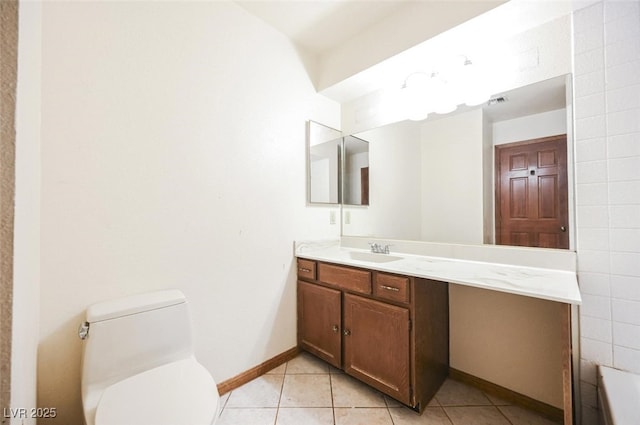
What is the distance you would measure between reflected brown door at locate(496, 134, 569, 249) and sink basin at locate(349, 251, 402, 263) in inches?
26.2

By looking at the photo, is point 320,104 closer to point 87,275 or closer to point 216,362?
point 87,275

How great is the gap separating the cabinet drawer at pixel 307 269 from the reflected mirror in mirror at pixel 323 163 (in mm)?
502

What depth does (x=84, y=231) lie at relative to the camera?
111 cm

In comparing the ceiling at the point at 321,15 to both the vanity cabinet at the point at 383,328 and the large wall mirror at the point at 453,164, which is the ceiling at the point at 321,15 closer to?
the large wall mirror at the point at 453,164

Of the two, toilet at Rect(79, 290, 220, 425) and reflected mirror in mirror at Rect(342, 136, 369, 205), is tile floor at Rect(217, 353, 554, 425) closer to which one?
toilet at Rect(79, 290, 220, 425)

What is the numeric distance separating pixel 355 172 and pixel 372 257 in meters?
0.79

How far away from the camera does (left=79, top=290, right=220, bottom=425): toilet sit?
2.86 ft

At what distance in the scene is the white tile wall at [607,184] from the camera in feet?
3.65

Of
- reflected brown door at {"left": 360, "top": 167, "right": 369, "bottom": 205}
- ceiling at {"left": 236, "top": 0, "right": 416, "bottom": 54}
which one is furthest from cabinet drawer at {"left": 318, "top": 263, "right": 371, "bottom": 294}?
ceiling at {"left": 236, "top": 0, "right": 416, "bottom": 54}

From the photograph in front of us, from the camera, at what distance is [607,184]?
46.0 inches

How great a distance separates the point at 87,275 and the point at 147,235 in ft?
0.91

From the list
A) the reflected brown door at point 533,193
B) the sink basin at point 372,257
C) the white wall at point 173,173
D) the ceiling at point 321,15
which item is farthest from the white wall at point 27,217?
the reflected brown door at point 533,193

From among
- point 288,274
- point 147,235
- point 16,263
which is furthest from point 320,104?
point 16,263

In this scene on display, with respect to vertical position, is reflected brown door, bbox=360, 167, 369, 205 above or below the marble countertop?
above
